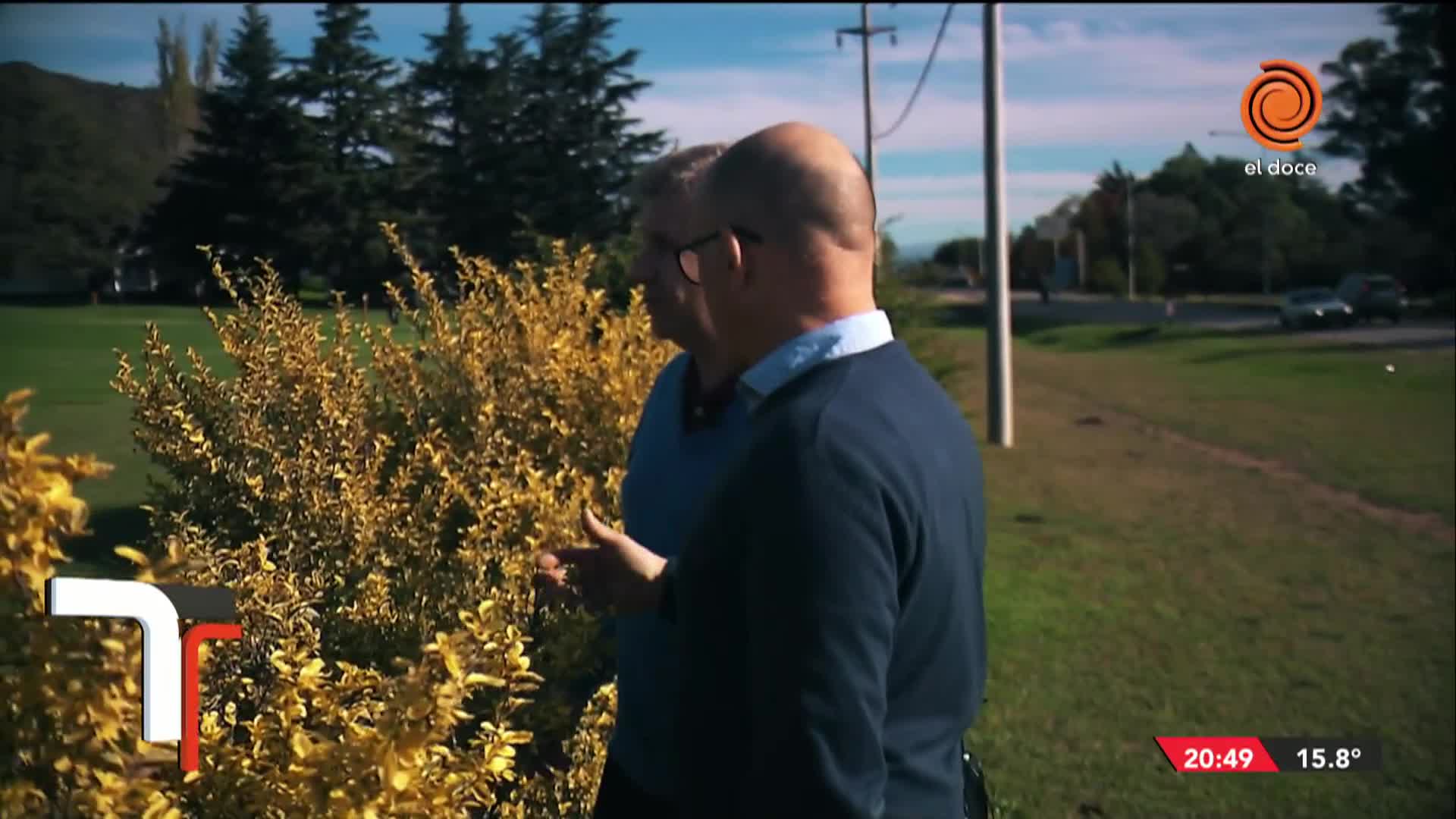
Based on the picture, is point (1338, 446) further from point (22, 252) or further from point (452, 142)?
point (22, 252)

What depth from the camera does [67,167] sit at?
2887mm

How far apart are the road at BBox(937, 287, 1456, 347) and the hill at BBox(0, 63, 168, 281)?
8413 millimetres

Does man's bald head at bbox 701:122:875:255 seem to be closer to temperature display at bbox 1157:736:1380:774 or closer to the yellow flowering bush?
the yellow flowering bush

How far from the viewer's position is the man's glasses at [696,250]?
5.97 ft

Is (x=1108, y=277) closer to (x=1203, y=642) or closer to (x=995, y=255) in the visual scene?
(x=995, y=255)

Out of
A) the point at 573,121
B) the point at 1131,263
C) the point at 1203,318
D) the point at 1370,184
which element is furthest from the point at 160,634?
the point at 1203,318

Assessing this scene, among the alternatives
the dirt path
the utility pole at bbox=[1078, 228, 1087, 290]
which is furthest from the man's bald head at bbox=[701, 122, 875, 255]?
the utility pole at bbox=[1078, 228, 1087, 290]

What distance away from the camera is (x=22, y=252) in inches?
109

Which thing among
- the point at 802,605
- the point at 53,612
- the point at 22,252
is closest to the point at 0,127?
the point at 22,252

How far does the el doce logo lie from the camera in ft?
6.54

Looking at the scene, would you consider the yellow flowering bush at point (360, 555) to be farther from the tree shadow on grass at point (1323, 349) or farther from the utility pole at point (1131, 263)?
the utility pole at point (1131, 263)

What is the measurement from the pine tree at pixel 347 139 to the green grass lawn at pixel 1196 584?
1.41ft

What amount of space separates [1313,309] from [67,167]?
16790 mm

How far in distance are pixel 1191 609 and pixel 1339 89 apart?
3.02 metres
